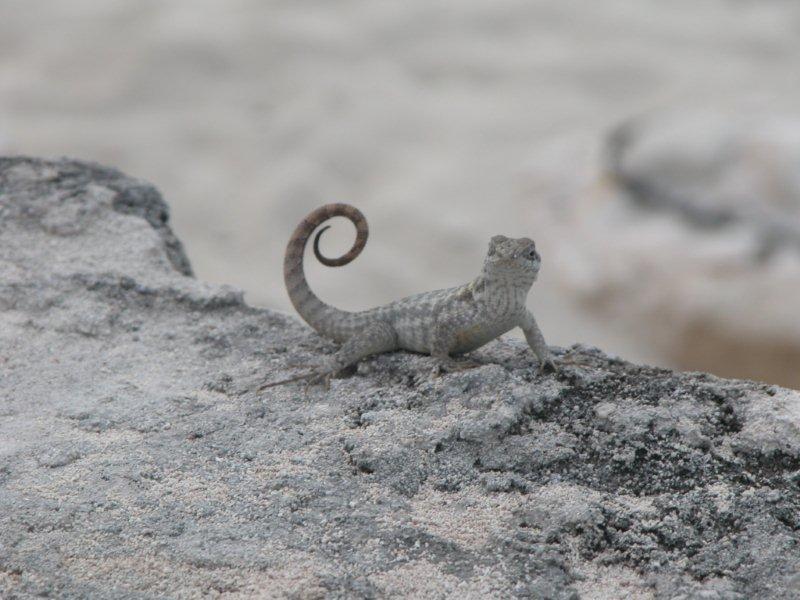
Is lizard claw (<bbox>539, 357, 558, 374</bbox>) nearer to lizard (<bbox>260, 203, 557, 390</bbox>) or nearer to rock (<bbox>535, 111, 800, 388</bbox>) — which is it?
lizard (<bbox>260, 203, 557, 390</bbox>)

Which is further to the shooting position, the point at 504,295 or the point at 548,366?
the point at 504,295

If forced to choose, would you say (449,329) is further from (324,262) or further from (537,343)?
(324,262)

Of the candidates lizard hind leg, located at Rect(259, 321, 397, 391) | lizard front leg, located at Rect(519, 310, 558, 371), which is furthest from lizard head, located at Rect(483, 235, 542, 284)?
lizard hind leg, located at Rect(259, 321, 397, 391)

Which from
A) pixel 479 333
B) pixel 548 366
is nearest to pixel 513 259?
pixel 479 333

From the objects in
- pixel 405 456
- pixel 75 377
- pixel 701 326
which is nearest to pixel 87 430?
pixel 75 377

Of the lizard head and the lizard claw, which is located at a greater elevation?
the lizard head

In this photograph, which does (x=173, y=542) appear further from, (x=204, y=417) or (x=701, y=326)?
(x=701, y=326)

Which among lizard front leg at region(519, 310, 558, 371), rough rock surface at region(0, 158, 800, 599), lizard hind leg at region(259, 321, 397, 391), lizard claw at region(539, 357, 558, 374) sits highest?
lizard front leg at region(519, 310, 558, 371)
